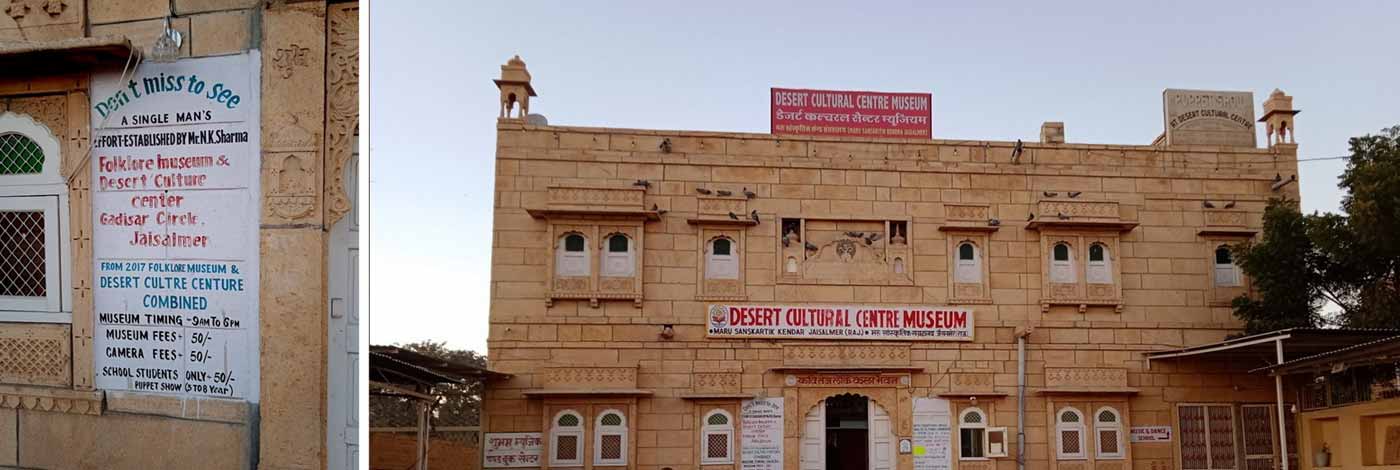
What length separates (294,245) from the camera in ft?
12.8

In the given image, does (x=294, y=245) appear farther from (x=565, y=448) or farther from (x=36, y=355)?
(x=565, y=448)

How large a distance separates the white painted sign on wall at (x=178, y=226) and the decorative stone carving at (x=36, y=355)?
0.20 m

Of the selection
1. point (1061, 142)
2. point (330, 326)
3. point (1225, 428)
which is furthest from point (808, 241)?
point (330, 326)

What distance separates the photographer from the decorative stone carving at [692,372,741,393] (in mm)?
8977

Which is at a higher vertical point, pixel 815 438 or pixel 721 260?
pixel 721 260

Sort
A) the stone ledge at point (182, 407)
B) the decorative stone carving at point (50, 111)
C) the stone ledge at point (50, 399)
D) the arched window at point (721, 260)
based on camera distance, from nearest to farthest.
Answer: the stone ledge at point (182, 407), the stone ledge at point (50, 399), the decorative stone carving at point (50, 111), the arched window at point (721, 260)

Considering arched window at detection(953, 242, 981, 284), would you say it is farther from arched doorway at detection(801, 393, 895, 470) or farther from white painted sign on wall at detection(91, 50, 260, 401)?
white painted sign on wall at detection(91, 50, 260, 401)

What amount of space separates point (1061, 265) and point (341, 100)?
300 inches

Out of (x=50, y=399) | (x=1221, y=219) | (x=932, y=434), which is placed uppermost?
(x=1221, y=219)

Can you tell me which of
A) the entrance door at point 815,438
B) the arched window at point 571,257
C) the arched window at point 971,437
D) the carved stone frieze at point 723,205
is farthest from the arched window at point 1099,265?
the arched window at point 571,257

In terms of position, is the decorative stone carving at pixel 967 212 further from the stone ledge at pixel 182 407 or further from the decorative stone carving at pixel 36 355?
the decorative stone carving at pixel 36 355

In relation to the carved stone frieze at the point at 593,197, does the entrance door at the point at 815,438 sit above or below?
below

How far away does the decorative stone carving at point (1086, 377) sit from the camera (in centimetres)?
914

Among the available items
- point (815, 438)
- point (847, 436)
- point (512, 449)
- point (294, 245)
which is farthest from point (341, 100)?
point (847, 436)
